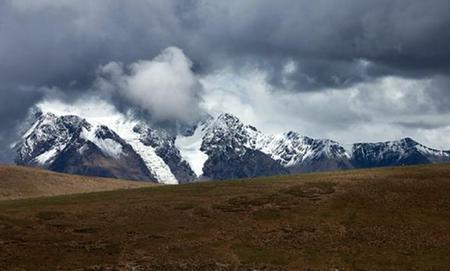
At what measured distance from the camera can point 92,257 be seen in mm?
86812

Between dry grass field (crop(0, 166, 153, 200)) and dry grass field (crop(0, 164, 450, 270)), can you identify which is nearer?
dry grass field (crop(0, 164, 450, 270))

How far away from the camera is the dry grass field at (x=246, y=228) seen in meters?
85.4

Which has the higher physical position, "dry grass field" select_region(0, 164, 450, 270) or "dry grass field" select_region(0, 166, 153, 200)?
"dry grass field" select_region(0, 166, 153, 200)

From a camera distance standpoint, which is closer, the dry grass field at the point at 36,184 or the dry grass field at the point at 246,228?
the dry grass field at the point at 246,228

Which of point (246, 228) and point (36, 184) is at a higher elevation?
point (36, 184)

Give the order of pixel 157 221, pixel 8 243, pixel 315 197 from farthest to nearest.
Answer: pixel 315 197 → pixel 157 221 → pixel 8 243

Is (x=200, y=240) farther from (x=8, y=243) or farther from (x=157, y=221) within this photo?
(x=8, y=243)

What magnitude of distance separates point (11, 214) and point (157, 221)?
76.0 feet

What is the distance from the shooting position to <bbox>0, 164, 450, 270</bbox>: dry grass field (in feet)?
280

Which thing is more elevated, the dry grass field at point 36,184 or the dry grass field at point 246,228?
the dry grass field at point 36,184

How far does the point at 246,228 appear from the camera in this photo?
10138cm

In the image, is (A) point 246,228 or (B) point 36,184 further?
(B) point 36,184

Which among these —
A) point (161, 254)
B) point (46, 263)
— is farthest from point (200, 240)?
point (46, 263)

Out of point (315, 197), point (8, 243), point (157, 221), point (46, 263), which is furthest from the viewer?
point (315, 197)
